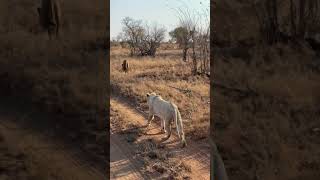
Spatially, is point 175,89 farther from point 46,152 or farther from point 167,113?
point 46,152

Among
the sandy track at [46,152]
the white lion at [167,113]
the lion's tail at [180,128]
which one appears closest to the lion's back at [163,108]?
the white lion at [167,113]

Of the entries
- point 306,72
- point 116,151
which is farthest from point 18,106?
point 116,151

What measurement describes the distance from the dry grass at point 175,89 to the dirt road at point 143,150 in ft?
1.57

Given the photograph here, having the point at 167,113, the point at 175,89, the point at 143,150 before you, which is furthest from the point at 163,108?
the point at 175,89

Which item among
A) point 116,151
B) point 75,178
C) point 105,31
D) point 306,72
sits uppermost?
point 105,31

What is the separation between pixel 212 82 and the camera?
150 centimetres

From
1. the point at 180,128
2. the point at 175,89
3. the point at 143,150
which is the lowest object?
the point at 143,150

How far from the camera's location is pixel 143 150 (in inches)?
213

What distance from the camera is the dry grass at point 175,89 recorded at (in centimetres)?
659

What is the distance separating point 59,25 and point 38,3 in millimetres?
88

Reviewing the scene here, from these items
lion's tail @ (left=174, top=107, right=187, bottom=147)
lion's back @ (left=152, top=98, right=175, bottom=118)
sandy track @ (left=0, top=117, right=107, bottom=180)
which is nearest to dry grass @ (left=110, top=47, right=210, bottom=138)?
lion's tail @ (left=174, top=107, right=187, bottom=147)

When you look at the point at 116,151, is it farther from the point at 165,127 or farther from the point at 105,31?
the point at 105,31

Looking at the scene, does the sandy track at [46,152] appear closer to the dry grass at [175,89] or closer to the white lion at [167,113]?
the white lion at [167,113]

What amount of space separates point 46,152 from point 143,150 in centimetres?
410
